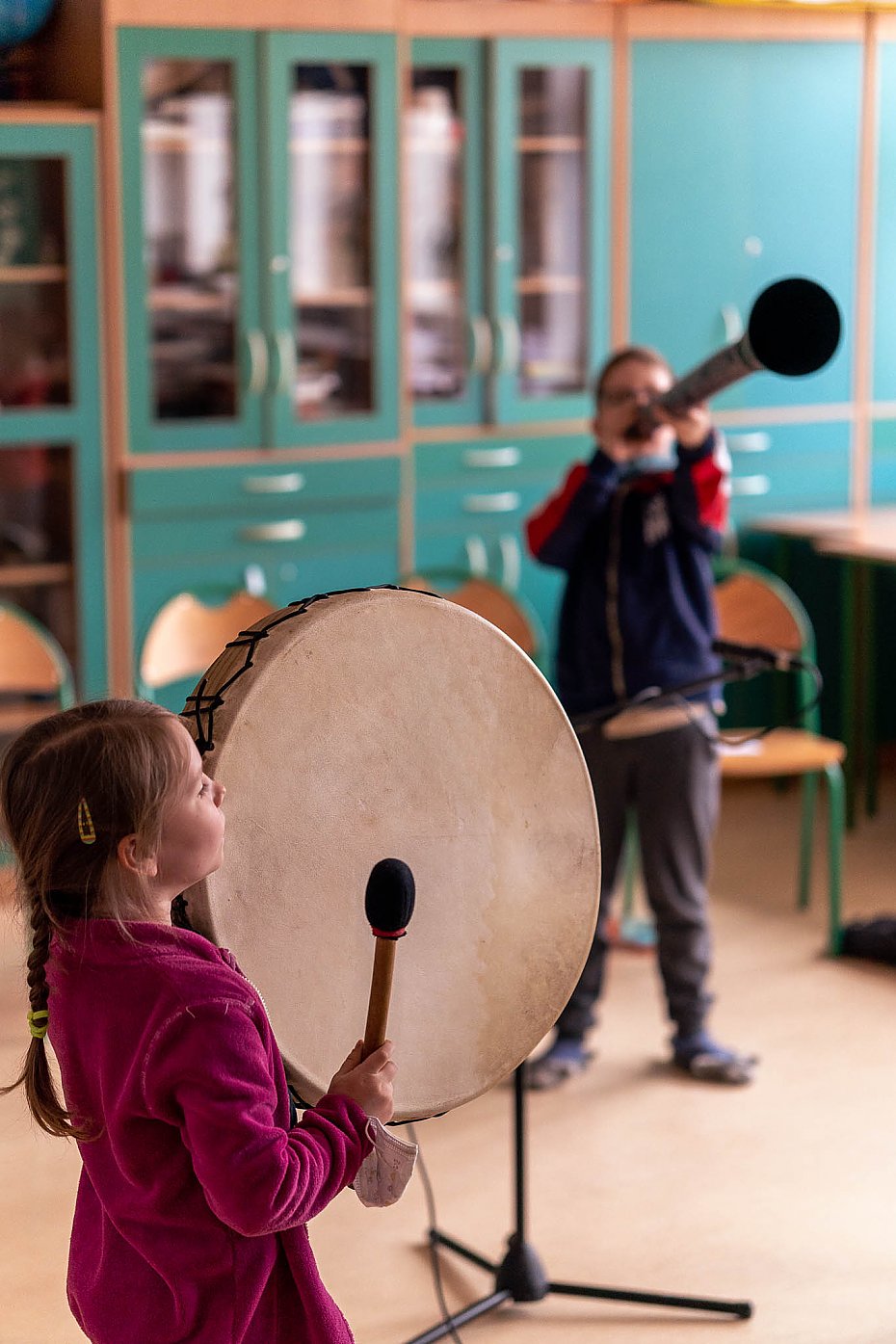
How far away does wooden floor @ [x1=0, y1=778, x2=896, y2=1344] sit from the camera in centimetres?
219

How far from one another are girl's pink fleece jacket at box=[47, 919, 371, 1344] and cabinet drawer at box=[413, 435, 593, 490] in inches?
109

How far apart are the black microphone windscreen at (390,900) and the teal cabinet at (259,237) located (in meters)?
2.53

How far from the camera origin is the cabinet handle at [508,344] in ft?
13.3

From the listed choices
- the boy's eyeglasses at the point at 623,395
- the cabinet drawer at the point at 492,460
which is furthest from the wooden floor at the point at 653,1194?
the cabinet drawer at the point at 492,460

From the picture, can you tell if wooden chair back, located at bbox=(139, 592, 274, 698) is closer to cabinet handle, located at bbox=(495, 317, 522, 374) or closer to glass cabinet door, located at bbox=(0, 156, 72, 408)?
glass cabinet door, located at bbox=(0, 156, 72, 408)

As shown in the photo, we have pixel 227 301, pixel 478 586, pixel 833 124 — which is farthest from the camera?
pixel 833 124

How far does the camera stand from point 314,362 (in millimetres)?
3875

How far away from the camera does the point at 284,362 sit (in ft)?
12.4

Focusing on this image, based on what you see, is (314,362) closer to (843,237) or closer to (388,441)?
(388,441)

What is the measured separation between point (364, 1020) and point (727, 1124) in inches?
54.0

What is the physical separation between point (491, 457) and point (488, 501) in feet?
0.33

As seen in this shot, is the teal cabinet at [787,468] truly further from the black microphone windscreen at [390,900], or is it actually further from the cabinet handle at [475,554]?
the black microphone windscreen at [390,900]

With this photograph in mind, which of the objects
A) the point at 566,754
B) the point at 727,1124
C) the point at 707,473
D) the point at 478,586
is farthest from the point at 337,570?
the point at 566,754

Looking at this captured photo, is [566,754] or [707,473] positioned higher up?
[707,473]
